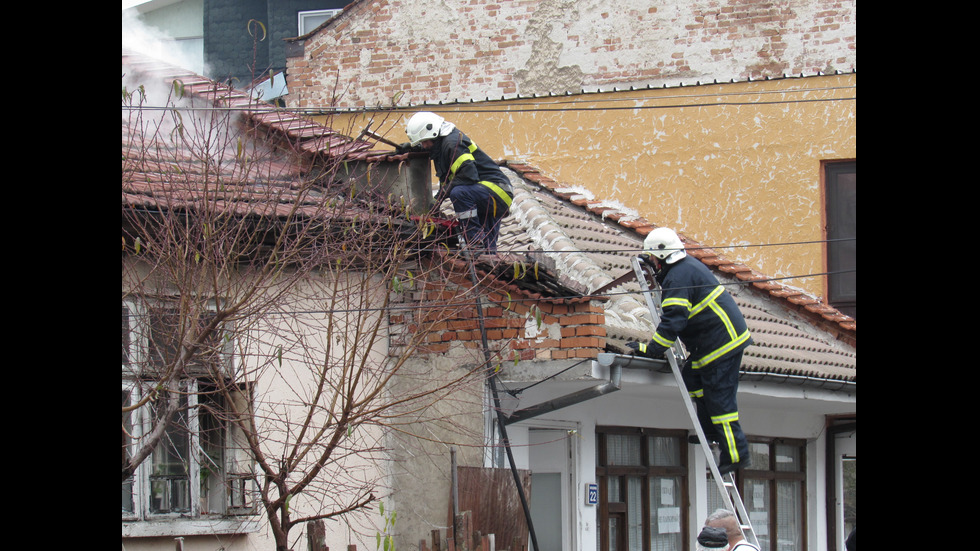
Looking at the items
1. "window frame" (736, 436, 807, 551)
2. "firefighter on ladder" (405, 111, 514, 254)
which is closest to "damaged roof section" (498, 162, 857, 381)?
"firefighter on ladder" (405, 111, 514, 254)

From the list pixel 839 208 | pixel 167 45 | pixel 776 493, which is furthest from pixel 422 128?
pixel 167 45

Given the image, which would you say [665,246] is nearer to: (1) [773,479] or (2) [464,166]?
(2) [464,166]

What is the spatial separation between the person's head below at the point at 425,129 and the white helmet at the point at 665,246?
1.86 metres

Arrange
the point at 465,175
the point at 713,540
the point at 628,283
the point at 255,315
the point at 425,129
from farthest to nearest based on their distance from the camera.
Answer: the point at 628,283
the point at 425,129
the point at 465,175
the point at 255,315
the point at 713,540

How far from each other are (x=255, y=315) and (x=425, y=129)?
10.1ft

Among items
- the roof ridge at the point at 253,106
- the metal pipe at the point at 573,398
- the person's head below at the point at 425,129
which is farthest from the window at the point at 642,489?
the roof ridge at the point at 253,106

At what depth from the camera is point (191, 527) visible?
738 centimetres

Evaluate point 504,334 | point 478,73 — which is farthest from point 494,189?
point 478,73

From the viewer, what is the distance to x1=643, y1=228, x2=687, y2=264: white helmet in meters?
8.68

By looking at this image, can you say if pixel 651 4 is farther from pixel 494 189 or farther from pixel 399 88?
pixel 494 189

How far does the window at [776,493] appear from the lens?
12.3m

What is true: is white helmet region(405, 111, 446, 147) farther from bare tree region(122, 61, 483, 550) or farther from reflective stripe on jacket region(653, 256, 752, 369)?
reflective stripe on jacket region(653, 256, 752, 369)

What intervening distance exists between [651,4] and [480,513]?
8.55 metres

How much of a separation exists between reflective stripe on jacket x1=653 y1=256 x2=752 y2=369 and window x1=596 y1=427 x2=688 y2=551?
198 centimetres
